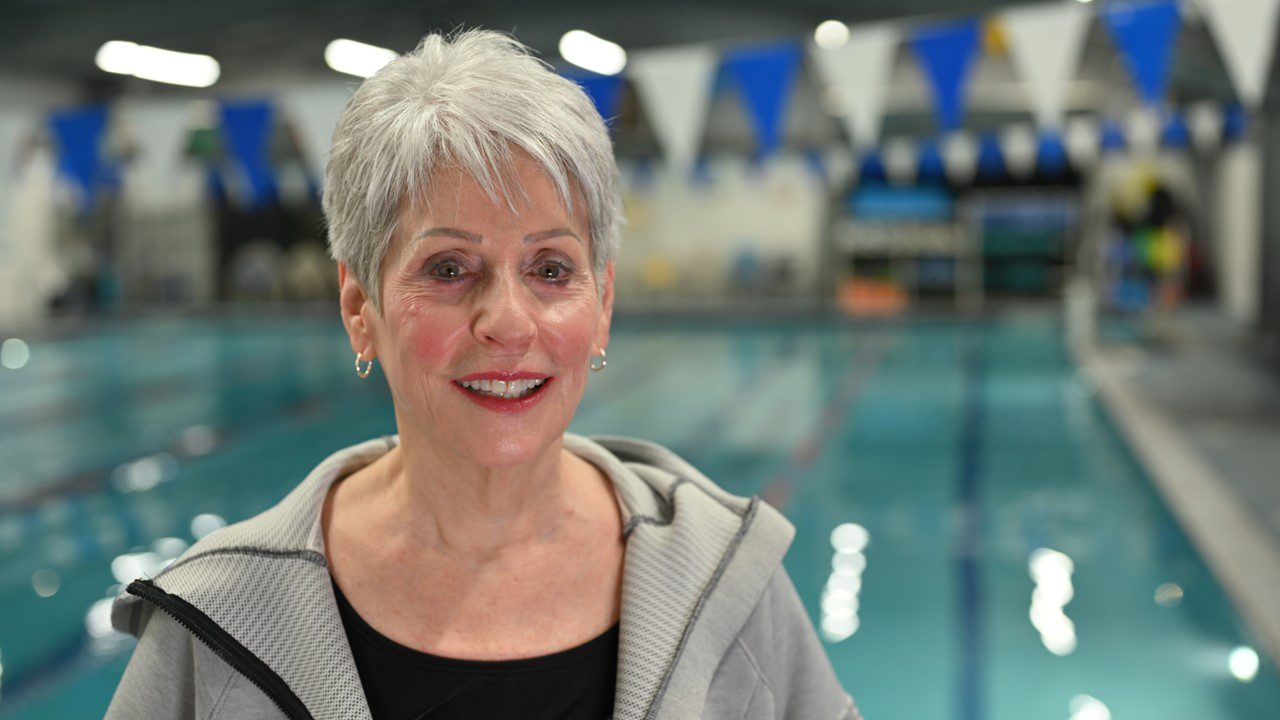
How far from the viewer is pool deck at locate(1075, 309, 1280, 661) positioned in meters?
3.58

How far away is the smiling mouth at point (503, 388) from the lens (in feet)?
2.89

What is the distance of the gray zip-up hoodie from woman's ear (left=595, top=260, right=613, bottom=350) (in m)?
0.15

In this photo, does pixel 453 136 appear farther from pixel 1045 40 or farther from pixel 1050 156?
pixel 1050 156

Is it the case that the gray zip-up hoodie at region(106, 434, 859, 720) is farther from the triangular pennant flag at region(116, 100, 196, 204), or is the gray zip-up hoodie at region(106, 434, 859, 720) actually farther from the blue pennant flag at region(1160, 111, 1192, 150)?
the blue pennant flag at region(1160, 111, 1192, 150)

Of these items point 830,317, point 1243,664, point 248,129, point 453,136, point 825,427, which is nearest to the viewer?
point 453,136

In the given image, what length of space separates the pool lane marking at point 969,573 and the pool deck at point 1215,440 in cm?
76

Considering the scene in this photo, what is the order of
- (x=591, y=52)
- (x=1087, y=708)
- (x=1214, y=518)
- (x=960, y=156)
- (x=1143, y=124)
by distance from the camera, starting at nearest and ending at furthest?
1. (x=1087, y=708)
2. (x=1214, y=518)
3. (x=591, y=52)
4. (x=1143, y=124)
5. (x=960, y=156)

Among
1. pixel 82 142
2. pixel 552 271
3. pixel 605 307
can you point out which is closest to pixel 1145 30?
pixel 605 307

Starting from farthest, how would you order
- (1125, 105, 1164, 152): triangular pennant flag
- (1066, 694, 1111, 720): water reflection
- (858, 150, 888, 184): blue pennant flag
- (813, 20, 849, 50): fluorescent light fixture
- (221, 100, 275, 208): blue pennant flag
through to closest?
(858, 150, 888, 184): blue pennant flag < (1125, 105, 1164, 152): triangular pennant flag < (813, 20, 849, 50): fluorescent light fixture < (221, 100, 275, 208): blue pennant flag < (1066, 694, 1111, 720): water reflection

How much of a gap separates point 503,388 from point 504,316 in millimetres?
→ 67

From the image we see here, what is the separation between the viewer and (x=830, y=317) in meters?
15.0

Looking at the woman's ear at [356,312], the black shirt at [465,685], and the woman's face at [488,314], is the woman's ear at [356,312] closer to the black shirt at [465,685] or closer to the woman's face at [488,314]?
the woman's face at [488,314]

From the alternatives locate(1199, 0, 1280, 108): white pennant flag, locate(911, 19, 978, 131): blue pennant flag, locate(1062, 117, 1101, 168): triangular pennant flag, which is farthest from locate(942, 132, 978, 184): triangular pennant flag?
locate(1199, 0, 1280, 108): white pennant flag

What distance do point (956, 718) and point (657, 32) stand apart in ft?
32.1
